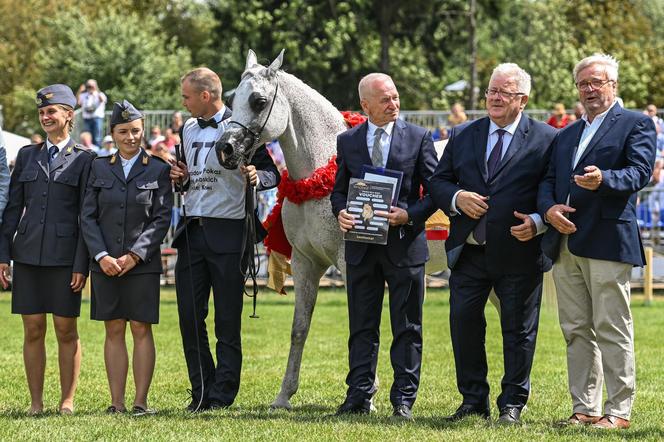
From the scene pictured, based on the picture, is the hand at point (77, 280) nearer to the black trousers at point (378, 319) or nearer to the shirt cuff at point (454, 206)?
the black trousers at point (378, 319)

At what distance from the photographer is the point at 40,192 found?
7863mm

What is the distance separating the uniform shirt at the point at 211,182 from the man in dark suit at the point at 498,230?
149 centimetres

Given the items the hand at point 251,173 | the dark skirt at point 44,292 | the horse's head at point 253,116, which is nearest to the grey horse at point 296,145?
the horse's head at point 253,116

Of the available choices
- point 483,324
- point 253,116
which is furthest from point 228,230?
point 483,324

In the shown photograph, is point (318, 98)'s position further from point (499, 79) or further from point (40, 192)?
point (40, 192)

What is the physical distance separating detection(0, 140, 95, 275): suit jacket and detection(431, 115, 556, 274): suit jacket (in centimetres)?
258

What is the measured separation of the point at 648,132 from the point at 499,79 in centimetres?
101

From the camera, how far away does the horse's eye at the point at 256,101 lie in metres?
7.66

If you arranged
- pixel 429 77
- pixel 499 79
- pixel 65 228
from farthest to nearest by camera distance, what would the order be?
1. pixel 429 77
2. pixel 65 228
3. pixel 499 79

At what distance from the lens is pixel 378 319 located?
25.6 ft

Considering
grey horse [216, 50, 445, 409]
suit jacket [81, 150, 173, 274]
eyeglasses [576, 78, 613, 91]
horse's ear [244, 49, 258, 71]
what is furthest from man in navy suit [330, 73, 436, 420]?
suit jacket [81, 150, 173, 274]

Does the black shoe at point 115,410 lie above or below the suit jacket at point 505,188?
below

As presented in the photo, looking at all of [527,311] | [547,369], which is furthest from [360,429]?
[547,369]

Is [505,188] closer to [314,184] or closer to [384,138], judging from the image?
[384,138]
